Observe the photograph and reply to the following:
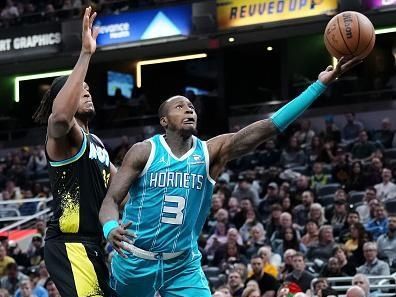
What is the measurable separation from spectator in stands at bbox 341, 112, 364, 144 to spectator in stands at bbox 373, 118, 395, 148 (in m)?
0.58

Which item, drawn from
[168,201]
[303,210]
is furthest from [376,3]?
[168,201]

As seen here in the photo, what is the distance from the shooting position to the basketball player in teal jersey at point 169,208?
260 inches

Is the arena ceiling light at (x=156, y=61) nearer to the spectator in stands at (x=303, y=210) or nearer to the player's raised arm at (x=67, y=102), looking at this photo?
the spectator in stands at (x=303, y=210)

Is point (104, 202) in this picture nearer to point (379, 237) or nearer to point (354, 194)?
point (379, 237)

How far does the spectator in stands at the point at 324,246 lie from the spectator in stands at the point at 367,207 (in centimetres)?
87

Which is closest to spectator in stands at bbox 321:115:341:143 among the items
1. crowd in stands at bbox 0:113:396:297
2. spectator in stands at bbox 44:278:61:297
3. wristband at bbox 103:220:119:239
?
crowd in stands at bbox 0:113:396:297

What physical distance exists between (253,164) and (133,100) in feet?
26.3

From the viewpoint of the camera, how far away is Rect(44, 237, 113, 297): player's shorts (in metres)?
6.21

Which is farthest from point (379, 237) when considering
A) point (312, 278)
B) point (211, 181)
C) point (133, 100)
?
point (133, 100)

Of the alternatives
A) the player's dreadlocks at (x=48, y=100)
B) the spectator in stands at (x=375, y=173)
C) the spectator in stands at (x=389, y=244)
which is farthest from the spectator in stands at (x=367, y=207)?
the player's dreadlocks at (x=48, y=100)

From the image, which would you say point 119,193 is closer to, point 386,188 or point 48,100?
point 48,100

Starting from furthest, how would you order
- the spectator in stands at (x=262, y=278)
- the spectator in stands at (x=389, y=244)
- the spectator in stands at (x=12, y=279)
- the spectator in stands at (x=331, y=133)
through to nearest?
the spectator in stands at (x=331, y=133) → the spectator in stands at (x=12, y=279) → the spectator in stands at (x=389, y=244) → the spectator in stands at (x=262, y=278)

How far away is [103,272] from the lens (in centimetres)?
637

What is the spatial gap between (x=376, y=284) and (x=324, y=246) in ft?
5.22
